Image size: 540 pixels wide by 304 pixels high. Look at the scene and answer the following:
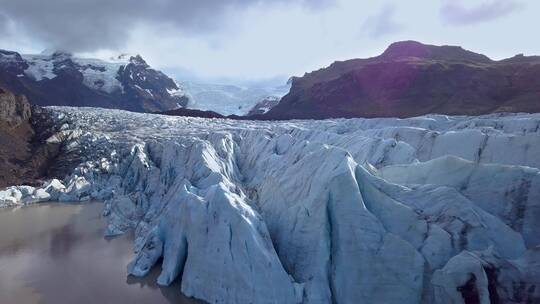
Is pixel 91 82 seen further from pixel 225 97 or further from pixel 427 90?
pixel 427 90

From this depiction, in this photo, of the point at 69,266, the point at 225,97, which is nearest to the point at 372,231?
the point at 69,266

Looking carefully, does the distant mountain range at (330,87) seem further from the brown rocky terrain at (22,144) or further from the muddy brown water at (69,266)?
the muddy brown water at (69,266)

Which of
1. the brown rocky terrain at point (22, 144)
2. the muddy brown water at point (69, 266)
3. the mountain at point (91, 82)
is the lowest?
the muddy brown water at point (69, 266)

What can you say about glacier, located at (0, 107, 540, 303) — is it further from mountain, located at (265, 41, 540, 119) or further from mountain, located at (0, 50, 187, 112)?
mountain, located at (0, 50, 187, 112)

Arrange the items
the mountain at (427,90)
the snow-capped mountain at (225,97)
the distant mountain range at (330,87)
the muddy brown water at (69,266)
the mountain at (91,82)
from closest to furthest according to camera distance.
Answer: the muddy brown water at (69,266) < the mountain at (427,90) < the distant mountain range at (330,87) < the mountain at (91,82) < the snow-capped mountain at (225,97)

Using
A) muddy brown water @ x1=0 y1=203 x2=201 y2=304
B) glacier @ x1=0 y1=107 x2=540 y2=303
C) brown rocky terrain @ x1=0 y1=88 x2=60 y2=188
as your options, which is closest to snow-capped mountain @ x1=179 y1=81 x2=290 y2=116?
brown rocky terrain @ x1=0 y1=88 x2=60 y2=188

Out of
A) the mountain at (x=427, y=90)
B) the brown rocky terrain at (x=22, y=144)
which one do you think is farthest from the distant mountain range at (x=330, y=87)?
the brown rocky terrain at (x=22, y=144)
